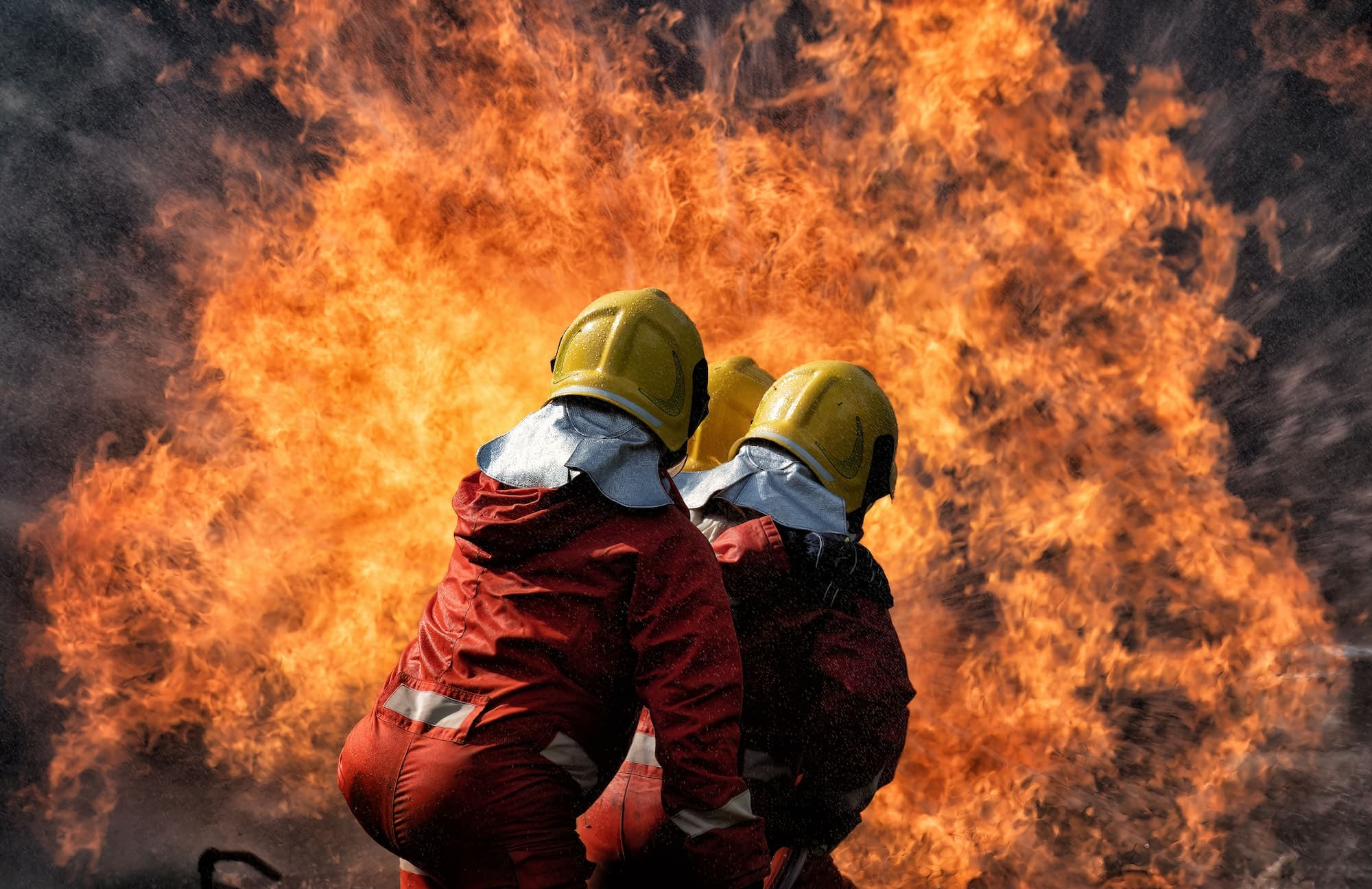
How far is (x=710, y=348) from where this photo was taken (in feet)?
23.5

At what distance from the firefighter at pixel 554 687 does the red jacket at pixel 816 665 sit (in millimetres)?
483

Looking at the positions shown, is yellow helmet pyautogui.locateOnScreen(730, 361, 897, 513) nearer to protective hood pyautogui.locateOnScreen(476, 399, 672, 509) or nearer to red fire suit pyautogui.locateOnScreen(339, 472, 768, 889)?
protective hood pyautogui.locateOnScreen(476, 399, 672, 509)

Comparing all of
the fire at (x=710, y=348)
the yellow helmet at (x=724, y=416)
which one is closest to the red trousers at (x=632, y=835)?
the yellow helmet at (x=724, y=416)

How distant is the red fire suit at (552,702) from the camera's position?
2.43m

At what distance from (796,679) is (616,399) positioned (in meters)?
1.15

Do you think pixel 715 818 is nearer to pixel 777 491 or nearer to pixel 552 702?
pixel 552 702

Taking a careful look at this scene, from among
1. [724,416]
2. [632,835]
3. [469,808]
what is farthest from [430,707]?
[724,416]

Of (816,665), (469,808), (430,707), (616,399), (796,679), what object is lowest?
(469,808)

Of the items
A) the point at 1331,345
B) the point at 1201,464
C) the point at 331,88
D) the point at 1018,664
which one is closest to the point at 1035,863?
the point at 1018,664

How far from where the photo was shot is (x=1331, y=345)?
8094 millimetres

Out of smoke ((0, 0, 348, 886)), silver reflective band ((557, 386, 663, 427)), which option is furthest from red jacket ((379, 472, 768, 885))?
smoke ((0, 0, 348, 886))

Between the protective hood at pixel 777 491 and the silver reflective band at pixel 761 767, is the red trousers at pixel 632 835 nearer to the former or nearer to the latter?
the silver reflective band at pixel 761 767

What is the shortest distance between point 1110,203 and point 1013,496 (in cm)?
250

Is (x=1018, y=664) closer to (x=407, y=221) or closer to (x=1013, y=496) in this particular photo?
(x=1013, y=496)
